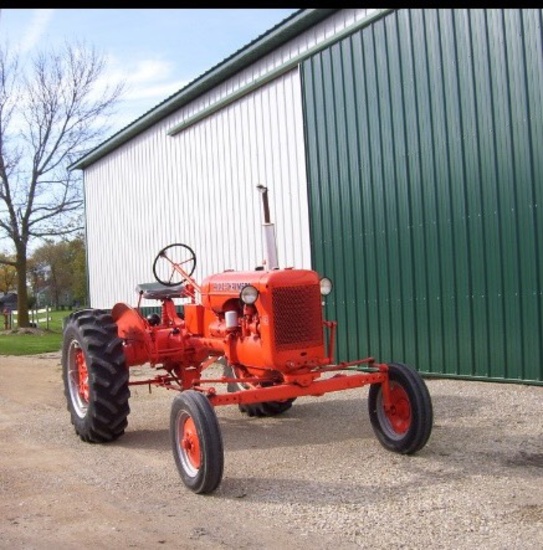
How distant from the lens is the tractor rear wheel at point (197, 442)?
197 inches

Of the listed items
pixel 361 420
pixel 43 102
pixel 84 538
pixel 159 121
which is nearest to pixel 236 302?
pixel 361 420

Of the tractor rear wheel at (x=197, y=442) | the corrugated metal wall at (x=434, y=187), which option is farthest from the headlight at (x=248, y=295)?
the corrugated metal wall at (x=434, y=187)

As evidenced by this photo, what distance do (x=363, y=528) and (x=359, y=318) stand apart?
251 inches

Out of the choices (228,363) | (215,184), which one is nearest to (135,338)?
(228,363)

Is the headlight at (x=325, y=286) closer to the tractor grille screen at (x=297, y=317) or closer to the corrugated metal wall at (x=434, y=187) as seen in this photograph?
the tractor grille screen at (x=297, y=317)

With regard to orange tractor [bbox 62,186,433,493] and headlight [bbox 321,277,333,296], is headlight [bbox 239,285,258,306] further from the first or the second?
headlight [bbox 321,277,333,296]

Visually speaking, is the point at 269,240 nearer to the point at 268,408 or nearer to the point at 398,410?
the point at 398,410

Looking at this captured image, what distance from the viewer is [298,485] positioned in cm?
515

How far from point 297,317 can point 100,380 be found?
192 cm

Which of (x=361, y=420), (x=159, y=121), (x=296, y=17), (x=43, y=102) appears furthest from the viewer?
(x=43, y=102)

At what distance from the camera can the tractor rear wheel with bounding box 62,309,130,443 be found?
6.66 m

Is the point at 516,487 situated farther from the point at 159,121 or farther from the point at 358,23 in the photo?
the point at 159,121

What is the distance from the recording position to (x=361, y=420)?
23.8 ft

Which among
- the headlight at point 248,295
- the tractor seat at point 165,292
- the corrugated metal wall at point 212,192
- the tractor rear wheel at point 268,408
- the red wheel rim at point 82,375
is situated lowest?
the tractor rear wheel at point 268,408
